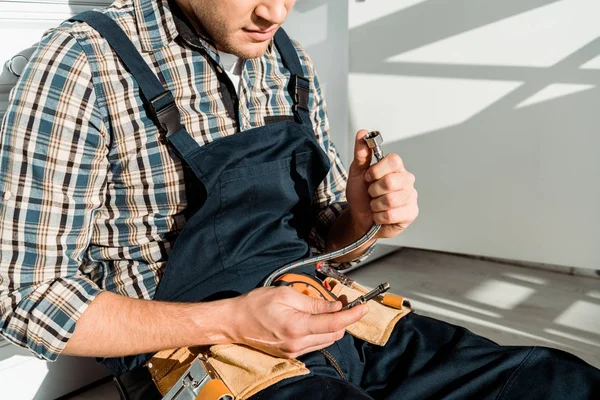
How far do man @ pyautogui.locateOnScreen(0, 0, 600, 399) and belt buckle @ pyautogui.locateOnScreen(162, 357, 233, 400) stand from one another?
0.06 meters

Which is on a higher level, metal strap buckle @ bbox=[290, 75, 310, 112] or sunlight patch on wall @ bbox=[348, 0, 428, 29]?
sunlight patch on wall @ bbox=[348, 0, 428, 29]

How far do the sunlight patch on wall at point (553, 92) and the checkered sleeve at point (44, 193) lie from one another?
5.17 feet

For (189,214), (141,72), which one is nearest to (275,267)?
(189,214)

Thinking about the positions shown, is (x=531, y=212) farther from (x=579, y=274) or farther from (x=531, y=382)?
(x=531, y=382)

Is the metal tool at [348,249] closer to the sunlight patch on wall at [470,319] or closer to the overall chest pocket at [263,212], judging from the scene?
the overall chest pocket at [263,212]

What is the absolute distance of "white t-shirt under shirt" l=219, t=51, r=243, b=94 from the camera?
1156 mm

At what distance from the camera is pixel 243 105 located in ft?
3.77

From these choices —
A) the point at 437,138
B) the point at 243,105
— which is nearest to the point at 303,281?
the point at 243,105

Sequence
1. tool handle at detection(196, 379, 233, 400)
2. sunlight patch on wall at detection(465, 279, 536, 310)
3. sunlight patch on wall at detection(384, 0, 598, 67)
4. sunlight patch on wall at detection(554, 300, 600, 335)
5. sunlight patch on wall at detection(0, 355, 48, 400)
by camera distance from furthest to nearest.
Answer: sunlight patch on wall at detection(465, 279, 536, 310), sunlight patch on wall at detection(554, 300, 600, 335), sunlight patch on wall at detection(384, 0, 598, 67), sunlight patch on wall at detection(0, 355, 48, 400), tool handle at detection(196, 379, 233, 400)

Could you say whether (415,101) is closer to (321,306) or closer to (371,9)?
(371,9)

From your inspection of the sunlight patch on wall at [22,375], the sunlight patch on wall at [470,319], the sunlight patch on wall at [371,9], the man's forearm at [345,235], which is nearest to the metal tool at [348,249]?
the man's forearm at [345,235]

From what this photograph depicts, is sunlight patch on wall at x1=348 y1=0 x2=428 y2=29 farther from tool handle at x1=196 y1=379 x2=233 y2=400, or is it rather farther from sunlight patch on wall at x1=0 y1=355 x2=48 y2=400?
tool handle at x1=196 y1=379 x2=233 y2=400

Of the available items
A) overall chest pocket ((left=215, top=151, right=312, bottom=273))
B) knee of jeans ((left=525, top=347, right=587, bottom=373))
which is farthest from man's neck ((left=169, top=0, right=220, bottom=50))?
knee of jeans ((left=525, top=347, right=587, bottom=373))

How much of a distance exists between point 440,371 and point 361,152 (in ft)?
1.25
